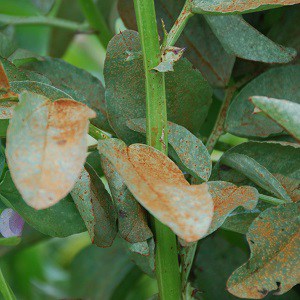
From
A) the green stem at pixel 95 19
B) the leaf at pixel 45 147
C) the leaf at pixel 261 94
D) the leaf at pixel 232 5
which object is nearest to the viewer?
the leaf at pixel 45 147

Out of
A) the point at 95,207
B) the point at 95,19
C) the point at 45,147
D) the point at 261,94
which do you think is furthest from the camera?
the point at 95,19

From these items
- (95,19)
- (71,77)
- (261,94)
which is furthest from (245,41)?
(95,19)

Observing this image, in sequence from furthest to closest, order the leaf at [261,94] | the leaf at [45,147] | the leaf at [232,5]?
the leaf at [261,94], the leaf at [232,5], the leaf at [45,147]

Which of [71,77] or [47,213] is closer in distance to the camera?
[47,213]

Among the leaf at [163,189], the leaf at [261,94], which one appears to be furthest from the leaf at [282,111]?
the leaf at [261,94]

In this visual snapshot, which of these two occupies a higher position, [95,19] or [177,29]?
[177,29]

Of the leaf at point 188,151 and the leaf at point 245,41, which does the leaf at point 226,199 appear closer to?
the leaf at point 188,151

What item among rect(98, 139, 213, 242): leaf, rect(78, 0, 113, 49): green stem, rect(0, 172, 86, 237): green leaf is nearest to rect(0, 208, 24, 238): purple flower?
rect(0, 172, 86, 237): green leaf

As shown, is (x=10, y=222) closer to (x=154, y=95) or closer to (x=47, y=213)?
(x=47, y=213)
